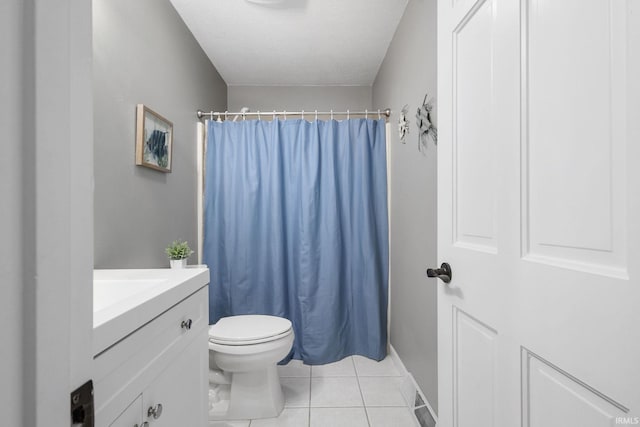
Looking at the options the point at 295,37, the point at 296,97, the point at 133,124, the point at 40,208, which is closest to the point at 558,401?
the point at 40,208

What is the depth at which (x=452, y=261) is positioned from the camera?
0.91 meters

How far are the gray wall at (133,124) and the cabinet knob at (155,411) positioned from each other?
27.4 inches

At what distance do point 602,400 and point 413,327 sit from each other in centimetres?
131

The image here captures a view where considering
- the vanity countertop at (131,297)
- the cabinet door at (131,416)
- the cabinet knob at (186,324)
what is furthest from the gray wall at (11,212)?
the cabinet knob at (186,324)

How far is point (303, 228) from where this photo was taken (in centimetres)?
219

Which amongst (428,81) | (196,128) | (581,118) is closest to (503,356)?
(581,118)

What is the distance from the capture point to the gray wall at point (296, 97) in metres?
2.84

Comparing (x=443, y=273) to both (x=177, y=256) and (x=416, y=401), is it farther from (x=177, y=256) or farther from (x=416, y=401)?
(x=177, y=256)

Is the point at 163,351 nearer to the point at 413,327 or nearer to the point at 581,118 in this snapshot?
the point at 581,118

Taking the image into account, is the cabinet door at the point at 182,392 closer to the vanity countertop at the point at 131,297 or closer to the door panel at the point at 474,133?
the vanity countertop at the point at 131,297

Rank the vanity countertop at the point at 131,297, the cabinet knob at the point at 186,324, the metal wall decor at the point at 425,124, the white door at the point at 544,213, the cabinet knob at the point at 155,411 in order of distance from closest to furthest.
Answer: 1. the white door at the point at 544,213
2. the vanity countertop at the point at 131,297
3. the cabinet knob at the point at 155,411
4. the cabinet knob at the point at 186,324
5. the metal wall decor at the point at 425,124

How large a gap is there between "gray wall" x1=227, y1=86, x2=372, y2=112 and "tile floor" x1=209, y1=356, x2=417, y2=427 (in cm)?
216

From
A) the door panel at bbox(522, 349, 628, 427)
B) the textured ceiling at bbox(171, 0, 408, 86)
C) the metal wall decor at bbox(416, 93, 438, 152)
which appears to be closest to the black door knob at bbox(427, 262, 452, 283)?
the door panel at bbox(522, 349, 628, 427)

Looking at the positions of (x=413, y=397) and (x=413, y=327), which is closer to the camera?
(x=413, y=397)
